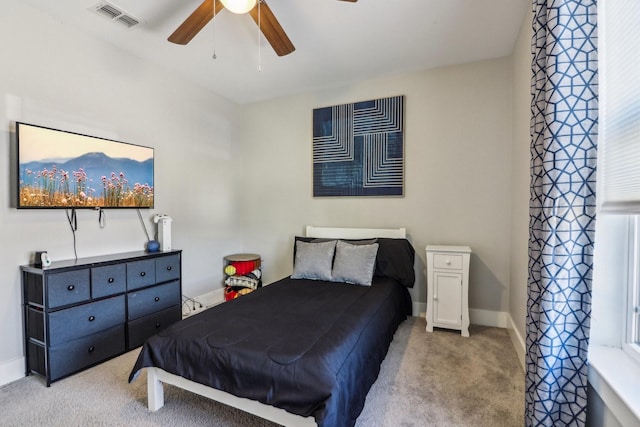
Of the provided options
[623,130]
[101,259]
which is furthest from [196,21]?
[623,130]

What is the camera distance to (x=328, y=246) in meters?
3.19

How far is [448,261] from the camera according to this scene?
2.90 metres

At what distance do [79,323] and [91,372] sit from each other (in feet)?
1.26

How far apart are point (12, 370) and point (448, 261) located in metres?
3.65

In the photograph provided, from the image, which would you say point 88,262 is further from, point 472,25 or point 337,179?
point 472,25

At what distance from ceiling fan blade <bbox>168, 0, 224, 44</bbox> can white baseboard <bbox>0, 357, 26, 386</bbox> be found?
2660 mm

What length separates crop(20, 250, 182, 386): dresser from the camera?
6.86 feet

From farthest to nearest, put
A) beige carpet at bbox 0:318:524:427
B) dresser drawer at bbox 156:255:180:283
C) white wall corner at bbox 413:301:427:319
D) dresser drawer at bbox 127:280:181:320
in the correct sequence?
1. white wall corner at bbox 413:301:427:319
2. dresser drawer at bbox 156:255:180:283
3. dresser drawer at bbox 127:280:181:320
4. beige carpet at bbox 0:318:524:427

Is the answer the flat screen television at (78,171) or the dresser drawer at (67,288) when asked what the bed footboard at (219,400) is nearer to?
the dresser drawer at (67,288)

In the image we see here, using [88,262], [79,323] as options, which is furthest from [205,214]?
[79,323]

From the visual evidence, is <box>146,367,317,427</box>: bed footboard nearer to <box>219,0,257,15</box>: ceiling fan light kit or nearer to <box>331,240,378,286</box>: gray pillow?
<box>331,240,378,286</box>: gray pillow

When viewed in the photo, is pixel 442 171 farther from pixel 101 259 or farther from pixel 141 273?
pixel 101 259

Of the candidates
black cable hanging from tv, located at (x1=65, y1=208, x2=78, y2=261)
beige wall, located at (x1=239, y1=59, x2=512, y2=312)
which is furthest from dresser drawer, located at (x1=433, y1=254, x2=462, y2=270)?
black cable hanging from tv, located at (x1=65, y1=208, x2=78, y2=261)

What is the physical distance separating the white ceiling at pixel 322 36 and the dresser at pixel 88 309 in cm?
200
